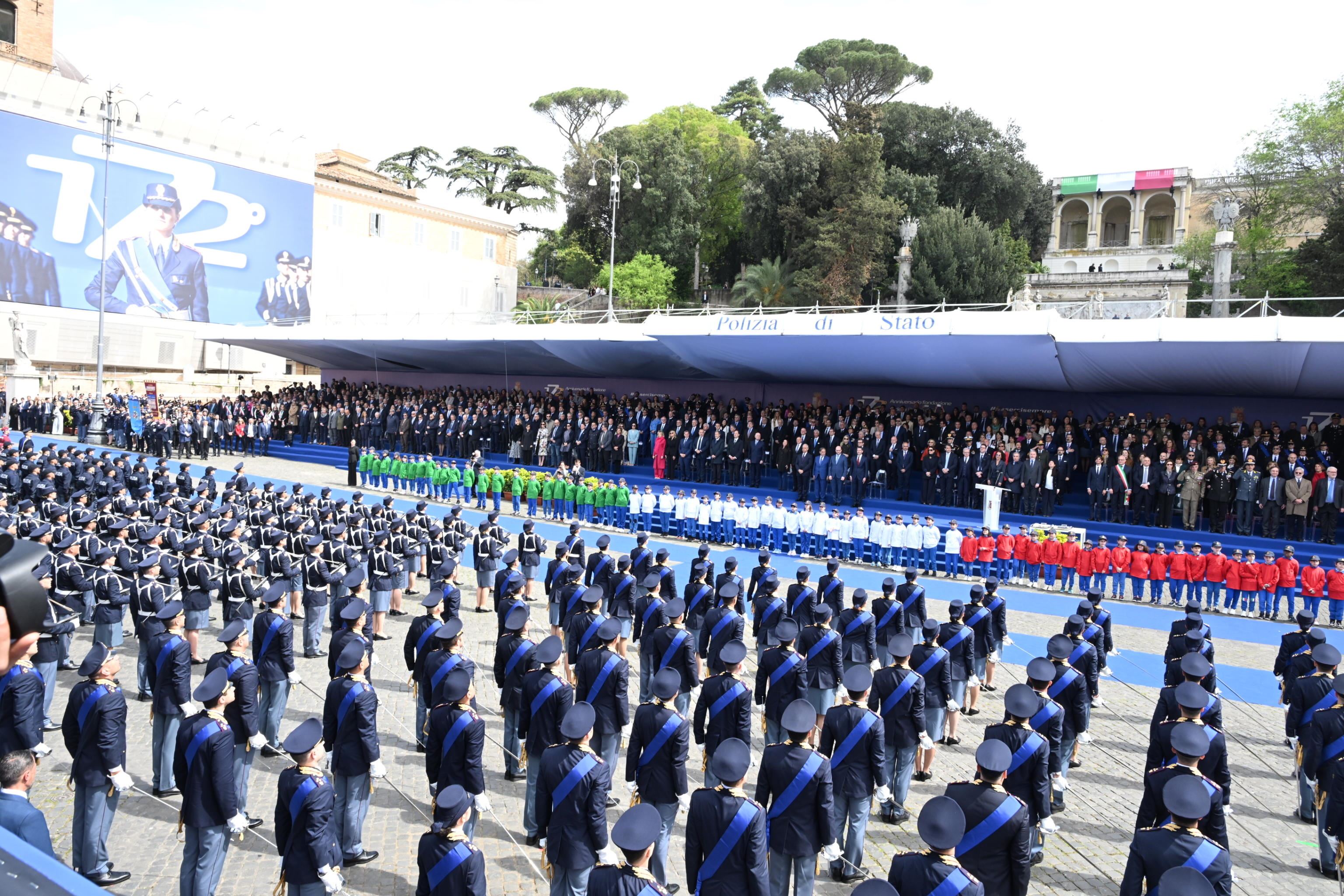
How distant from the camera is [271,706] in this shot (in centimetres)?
888

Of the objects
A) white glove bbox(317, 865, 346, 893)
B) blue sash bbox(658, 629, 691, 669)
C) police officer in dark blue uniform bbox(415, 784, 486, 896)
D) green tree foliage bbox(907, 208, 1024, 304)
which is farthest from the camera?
green tree foliage bbox(907, 208, 1024, 304)

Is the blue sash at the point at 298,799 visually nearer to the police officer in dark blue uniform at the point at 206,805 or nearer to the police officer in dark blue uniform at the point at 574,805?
the police officer in dark blue uniform at the point at 206,805

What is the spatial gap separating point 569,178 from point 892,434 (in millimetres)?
32330

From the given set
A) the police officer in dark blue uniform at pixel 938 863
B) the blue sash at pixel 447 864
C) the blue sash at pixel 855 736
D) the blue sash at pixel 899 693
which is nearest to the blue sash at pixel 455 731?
the blue sash at pixel 447 864

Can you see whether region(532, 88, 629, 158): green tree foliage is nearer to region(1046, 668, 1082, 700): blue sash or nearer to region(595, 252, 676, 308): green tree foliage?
region(595, 252, 676, 308): green tree foliage

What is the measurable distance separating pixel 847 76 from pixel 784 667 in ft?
151

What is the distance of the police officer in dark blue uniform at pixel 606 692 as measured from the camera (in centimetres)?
768

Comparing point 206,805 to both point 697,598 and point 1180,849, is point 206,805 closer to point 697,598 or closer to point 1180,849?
point 1180,849

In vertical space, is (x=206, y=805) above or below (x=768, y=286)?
below

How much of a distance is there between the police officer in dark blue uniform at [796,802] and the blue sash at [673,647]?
272 cm

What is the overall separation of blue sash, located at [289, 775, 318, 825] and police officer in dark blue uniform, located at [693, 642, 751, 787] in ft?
9.34

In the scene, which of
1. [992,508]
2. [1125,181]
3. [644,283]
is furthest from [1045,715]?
[1125,181]

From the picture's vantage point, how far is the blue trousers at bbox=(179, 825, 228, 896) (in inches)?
231

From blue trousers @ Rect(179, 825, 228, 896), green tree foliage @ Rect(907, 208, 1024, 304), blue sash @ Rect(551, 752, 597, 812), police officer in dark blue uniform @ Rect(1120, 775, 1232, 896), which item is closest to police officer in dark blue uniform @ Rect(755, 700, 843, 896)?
blue sash @ Rect(551, 752, 597, 812)
